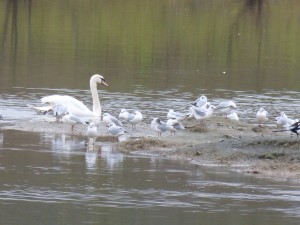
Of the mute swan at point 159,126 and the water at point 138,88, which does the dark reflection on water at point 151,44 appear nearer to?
the water at point 138,88

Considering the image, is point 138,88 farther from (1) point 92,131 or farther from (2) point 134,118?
(1) point 92,131

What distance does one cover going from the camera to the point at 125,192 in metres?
13.9

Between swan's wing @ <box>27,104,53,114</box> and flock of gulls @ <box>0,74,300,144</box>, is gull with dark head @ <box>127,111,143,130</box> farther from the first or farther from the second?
swan's wing @ <box>27,104,53,114</box>

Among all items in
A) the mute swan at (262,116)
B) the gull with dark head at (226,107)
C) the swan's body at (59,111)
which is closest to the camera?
the swan's body at (59,111)

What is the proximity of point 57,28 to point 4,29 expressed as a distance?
2935 millimetres

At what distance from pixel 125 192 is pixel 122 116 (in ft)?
21.5

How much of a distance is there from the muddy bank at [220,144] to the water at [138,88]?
49 centimetres

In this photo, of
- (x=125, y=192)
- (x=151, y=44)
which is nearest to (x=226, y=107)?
(x=125, y=192)

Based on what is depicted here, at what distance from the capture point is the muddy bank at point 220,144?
1625 centimetres

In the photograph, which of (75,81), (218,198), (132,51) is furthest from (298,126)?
(132,51)

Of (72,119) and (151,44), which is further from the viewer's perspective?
(151,44)

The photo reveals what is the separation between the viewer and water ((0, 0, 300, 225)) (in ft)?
43.1

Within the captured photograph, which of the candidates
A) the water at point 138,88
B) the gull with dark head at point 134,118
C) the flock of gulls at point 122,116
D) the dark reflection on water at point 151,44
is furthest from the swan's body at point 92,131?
the dark reflection on water at point 151,44

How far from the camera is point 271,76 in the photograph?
104 ft
